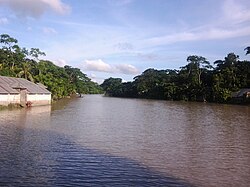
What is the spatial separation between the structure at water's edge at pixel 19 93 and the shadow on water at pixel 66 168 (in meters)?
22.7

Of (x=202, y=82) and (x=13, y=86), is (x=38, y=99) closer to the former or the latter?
(x=13, y=86)

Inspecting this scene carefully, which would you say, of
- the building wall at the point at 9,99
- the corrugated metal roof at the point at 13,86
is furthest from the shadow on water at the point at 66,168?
the corrugated metal roof at the point at 13,86

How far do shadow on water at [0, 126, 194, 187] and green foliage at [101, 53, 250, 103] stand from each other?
61.4 m

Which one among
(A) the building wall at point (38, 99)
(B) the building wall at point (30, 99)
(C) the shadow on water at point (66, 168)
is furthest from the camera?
(A) the building wall at point (38, 99)

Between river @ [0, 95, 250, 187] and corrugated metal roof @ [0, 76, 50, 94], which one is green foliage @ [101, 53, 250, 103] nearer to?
corrugated metal roof @ [0, 76, 50, 94]

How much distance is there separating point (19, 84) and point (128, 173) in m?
33.8

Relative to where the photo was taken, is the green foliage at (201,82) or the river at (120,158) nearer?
the river at (120,158)

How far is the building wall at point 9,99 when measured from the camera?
35.8m

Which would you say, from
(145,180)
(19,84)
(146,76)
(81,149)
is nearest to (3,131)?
(81,149)

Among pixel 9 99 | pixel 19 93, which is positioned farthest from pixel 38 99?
pixel 9 99

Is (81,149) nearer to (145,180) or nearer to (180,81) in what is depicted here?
(145,180)

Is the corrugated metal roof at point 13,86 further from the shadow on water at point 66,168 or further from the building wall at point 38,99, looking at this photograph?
the shadow on water at point 66,168

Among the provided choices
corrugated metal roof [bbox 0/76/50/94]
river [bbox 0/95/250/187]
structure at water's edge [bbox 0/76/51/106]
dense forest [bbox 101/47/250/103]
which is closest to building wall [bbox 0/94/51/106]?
structure at water's edge [bbox 0/76/51/106]

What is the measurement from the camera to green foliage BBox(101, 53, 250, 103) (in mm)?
73688
